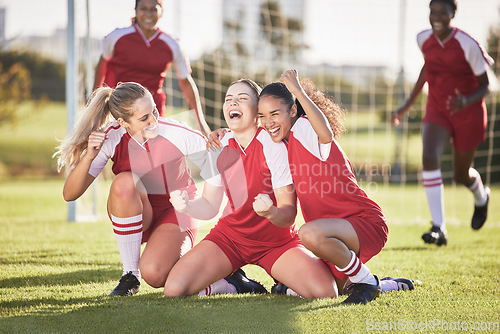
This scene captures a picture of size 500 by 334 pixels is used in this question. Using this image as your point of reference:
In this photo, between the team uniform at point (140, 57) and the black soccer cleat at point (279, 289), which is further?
the team uniform at point (140, 57)

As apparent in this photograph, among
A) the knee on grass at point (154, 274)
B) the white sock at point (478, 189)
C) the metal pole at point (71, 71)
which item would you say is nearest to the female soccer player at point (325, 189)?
the knee on grass at point (154, 274)

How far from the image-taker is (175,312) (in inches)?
96.8

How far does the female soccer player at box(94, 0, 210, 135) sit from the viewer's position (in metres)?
4.17

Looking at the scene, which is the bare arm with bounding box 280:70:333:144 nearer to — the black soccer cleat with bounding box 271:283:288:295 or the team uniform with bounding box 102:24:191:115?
the black soccer cleat with bounding box 271:283:288:295

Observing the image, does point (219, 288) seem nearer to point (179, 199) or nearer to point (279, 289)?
point (279, 289)

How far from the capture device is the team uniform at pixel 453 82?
14.3 ft

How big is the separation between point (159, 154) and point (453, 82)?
2602 mm

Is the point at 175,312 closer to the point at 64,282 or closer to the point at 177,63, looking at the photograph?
the point at 64,282

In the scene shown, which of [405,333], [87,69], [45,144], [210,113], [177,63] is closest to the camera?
[405,333]

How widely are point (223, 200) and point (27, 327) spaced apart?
117 cm

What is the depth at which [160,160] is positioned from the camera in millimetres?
3135

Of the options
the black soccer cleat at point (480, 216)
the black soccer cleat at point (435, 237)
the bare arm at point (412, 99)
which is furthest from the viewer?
the black soccer cleat at point (480, 216)

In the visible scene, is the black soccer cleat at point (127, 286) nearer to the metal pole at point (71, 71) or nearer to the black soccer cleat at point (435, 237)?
the black soccer cleat at point (435, 237)

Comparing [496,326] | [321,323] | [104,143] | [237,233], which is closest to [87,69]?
[104,143]
